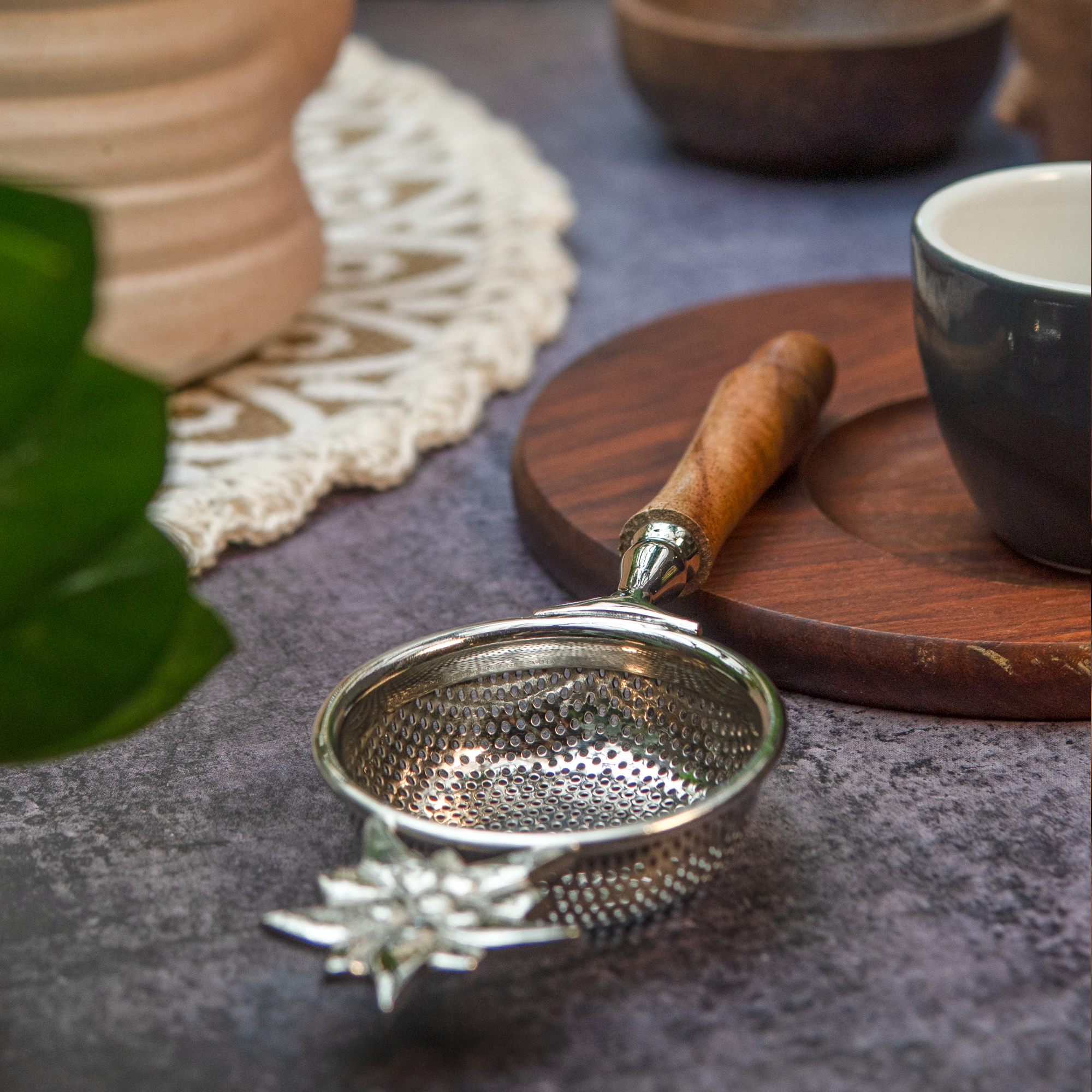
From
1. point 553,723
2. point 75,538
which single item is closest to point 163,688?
point 75,538

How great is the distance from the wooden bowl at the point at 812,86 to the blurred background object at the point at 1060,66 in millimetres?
37

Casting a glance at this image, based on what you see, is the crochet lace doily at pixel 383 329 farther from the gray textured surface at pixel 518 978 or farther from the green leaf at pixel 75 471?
the green leaf at pixel 75 471

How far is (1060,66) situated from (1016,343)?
341 millimetres

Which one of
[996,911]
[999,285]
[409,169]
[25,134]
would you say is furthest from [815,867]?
[409,169]

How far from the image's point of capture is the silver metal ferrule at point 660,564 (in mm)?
318

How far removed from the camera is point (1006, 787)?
29 cm

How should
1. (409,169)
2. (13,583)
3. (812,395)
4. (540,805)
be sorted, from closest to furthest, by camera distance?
(13,583), (540,805), (812,395), (409,169)

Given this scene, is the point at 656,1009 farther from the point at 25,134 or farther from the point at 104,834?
the point at 25,134

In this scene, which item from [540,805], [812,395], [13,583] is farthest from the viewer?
[812,395]

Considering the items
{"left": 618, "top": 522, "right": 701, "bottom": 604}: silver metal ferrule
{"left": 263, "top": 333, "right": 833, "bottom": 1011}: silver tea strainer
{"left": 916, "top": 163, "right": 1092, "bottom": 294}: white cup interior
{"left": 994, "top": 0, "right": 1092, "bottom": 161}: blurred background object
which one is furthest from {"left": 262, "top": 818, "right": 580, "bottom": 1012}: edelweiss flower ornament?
{"left": 994, "top": 0, "right": 1092, "bottom": 161}: blurred background object

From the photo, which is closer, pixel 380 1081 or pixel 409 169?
pixel 380 1081

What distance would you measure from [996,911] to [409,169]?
58 centimetres

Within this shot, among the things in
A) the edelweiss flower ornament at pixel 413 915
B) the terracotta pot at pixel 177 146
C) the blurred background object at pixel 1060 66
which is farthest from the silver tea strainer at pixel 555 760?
the blurred background object at pixel 1060 66

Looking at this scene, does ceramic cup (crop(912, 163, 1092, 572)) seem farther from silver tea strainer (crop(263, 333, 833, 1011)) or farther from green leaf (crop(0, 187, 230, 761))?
green leaf (crop(0, 187, 230, 761))
